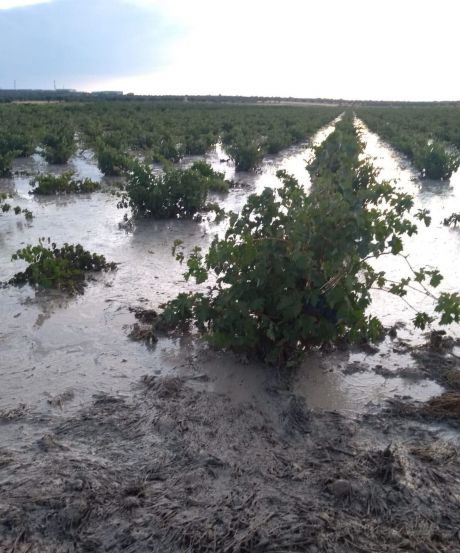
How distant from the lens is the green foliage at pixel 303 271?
4074 millimetres

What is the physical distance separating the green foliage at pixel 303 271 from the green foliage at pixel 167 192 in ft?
15.2

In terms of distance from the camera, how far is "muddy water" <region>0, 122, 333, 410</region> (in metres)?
4.23

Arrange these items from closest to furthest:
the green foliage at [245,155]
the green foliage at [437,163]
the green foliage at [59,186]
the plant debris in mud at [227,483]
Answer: the plant debris in mud at [227,483] → the green foliage at [59,186] → the green foliage at [437,163] → the green foliage at [245,155]

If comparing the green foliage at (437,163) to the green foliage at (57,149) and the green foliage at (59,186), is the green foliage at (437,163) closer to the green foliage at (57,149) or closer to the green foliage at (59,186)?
the green foliage at (59,186)

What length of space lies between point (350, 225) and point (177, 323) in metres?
1.87

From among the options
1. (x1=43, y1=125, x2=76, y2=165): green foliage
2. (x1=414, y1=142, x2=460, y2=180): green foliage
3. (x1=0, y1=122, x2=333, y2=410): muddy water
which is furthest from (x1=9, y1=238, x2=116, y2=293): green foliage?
(x1=414, y1=142, x2=460, y2=180): green foliage

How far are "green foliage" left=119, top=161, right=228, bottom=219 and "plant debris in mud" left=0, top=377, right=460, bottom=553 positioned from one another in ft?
18.5

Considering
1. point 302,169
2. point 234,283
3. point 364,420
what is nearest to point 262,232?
point 234,283

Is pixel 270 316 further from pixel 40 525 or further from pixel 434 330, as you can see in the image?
pixel 40 525

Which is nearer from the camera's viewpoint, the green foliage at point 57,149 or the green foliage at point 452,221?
the green foliage at point 452,221

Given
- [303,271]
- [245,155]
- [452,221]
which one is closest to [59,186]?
[245,155]

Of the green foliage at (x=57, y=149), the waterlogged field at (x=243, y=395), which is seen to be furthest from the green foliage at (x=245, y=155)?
the waterlogged field at (x=243, y=395)

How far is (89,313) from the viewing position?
5.45m

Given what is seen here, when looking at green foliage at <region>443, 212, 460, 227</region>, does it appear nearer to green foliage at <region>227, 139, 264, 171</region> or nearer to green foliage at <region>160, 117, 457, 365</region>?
green foliage at <region>160, 117, 457, 365</region>
